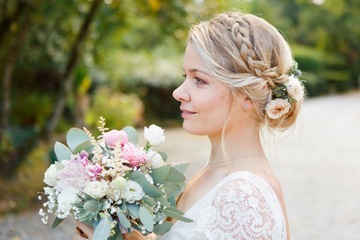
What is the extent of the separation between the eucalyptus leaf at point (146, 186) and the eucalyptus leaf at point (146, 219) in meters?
0.07

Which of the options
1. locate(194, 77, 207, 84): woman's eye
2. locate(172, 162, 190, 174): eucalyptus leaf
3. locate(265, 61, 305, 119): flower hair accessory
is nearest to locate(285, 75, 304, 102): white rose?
locate(265, 61, 305, 119): flower hair accessory

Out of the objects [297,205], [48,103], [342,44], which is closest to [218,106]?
[297,205]

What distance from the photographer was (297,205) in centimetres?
855

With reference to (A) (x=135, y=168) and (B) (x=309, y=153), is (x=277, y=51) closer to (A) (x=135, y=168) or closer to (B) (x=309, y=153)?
(A) (x=135, y=168)

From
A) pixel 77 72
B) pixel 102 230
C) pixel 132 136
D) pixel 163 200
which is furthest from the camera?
pixel 77 72

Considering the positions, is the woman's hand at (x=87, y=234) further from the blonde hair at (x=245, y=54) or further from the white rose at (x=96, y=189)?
the blonde hair at (x=245, y=54)

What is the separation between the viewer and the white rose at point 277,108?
2.18m

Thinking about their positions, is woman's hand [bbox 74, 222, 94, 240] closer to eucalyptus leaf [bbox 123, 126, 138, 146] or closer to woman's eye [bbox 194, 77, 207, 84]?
eucalyptus leaf [bbox 123, 126, 138, 146]

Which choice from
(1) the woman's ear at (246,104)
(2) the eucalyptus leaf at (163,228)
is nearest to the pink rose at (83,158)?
(2) the eucalyptus leaf at (163,228)

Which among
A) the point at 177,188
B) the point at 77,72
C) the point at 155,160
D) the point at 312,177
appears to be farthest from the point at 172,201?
the point at 77,72

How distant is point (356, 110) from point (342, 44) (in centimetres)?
1100

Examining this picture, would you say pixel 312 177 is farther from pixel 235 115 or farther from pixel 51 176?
pixel 51 176

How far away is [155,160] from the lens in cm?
208

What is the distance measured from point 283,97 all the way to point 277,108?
46 mm
